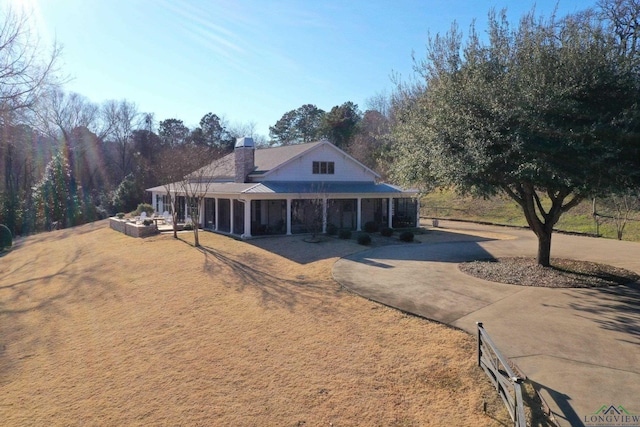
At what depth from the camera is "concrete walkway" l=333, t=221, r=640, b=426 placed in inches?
214

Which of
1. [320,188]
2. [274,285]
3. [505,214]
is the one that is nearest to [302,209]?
[320,188]

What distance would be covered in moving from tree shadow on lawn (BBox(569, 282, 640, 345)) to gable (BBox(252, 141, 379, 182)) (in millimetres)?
15778

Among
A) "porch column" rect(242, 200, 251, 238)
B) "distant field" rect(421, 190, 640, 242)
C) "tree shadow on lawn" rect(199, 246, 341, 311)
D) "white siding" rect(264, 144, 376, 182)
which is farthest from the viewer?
"distant field" rect(421, 190, 640, 242)

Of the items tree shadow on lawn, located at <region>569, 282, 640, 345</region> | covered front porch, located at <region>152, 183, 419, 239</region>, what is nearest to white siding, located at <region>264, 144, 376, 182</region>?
covered front porch, located at <region>152, 183, 419, 239</region>

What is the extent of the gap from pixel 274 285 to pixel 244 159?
1382 centimetres

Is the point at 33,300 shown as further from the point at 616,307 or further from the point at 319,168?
the point at 616,307

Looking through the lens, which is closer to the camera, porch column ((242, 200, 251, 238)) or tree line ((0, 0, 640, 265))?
tree line ((0, 0, 640, 265))

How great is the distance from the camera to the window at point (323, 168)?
2356 centimetres

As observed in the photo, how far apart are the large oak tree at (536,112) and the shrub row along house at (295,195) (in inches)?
360

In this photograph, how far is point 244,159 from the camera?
23.8m

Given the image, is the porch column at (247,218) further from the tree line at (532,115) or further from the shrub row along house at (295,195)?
the tree line at (532,115)

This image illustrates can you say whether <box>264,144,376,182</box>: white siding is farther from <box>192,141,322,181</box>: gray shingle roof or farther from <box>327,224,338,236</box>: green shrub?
<box>327,224,338,236</box>: green shrub

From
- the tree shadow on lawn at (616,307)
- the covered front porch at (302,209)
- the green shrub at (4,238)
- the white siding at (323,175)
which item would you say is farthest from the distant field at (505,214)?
the green shrub at (4,238)

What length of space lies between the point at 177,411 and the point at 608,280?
1198cm
